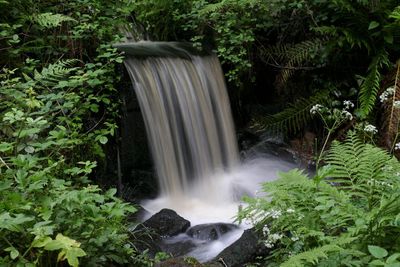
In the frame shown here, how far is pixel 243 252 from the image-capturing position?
352 centimetres

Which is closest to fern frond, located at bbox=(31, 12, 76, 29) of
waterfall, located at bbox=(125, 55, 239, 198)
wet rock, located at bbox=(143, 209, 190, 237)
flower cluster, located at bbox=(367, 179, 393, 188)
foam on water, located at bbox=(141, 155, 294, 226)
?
waterfall, located at bbox=(125, 55, 239, 198)

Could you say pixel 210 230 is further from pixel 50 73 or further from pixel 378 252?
pixel 378 252

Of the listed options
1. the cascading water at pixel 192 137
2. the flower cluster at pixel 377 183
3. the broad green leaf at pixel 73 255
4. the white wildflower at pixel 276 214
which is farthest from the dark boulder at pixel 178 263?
the cascading water at pixel 192 137

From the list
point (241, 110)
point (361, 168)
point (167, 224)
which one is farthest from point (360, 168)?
point (241, 110)

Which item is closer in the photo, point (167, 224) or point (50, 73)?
point (50, 73)

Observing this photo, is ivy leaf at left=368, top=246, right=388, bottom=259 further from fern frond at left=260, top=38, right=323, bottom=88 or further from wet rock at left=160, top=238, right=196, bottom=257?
fern frond at left=260, top=38, right=323, bottom=88

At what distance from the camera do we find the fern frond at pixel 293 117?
219 inches

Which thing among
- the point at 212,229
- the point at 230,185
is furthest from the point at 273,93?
the point at 212,229

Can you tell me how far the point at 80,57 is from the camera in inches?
175

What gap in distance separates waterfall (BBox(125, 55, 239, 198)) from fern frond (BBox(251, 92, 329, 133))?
25.4 inches

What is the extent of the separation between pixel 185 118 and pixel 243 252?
2.60m

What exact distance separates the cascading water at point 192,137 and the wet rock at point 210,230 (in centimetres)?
30

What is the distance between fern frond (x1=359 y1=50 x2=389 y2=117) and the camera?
490 cm

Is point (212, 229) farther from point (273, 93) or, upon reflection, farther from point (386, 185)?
point (273, 93)
